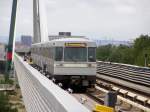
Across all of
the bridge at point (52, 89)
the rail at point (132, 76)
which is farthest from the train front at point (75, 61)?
the rail at point (132, 76)

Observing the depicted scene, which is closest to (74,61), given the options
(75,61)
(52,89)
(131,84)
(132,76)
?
(75,61)

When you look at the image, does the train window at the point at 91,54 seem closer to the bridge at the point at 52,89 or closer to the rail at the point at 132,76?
the bridge at the point at 52,89

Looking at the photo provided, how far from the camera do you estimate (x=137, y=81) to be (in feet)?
76.8

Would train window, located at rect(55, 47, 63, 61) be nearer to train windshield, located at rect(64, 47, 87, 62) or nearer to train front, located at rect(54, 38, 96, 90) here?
train front, located at rect(54, 38, 96, 90)

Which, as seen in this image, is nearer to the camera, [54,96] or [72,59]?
[54,96]

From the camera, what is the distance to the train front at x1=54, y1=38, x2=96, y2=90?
802 inches

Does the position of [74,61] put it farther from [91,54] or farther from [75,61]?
[91,54]

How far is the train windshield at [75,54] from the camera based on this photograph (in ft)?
66.9

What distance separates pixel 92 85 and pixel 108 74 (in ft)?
34.2

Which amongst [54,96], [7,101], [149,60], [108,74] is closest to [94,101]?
[54,96]

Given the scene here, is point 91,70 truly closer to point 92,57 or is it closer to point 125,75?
point 92,57

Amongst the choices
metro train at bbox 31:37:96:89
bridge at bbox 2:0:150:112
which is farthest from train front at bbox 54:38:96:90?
bridge at bbox 2:0:150:112

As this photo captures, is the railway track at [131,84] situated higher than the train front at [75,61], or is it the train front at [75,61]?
the train front at [75,61]

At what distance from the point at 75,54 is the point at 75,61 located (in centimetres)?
30
